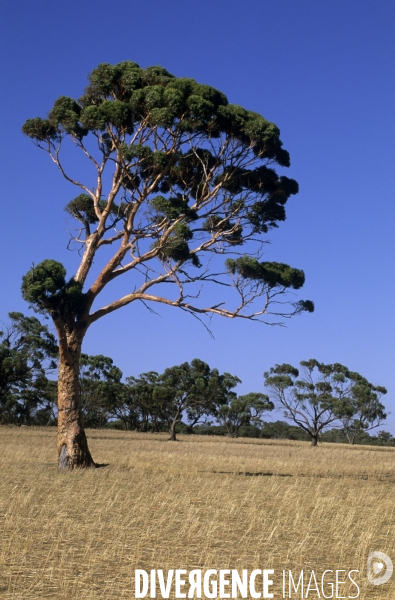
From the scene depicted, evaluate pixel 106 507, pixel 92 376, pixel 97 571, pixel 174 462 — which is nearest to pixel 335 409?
pixel 92 376

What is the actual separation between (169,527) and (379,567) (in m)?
3.56

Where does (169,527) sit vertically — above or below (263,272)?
below

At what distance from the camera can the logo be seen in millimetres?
7734

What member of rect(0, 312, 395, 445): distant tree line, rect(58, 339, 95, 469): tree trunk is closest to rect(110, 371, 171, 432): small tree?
rect(0, 312, 395, 445): distant tree line

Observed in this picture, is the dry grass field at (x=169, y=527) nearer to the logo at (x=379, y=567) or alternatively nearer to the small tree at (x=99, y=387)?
the logo at (x=379, y=567)

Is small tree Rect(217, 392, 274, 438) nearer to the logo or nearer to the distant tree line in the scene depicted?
the distant tree line

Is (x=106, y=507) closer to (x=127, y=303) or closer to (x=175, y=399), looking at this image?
(x=127, y=303)

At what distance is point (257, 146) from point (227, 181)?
1.45 m

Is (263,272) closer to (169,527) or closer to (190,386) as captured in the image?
(169,527)

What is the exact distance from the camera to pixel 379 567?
8219mm

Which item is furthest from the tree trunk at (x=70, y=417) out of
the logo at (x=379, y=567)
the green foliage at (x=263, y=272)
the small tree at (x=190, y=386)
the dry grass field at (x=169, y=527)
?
the small tree at (x=190, y=386)

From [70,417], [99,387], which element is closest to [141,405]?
[99,387]

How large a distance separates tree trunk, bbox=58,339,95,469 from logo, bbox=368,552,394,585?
12.7 meters

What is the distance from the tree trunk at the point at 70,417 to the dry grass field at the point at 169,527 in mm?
688
